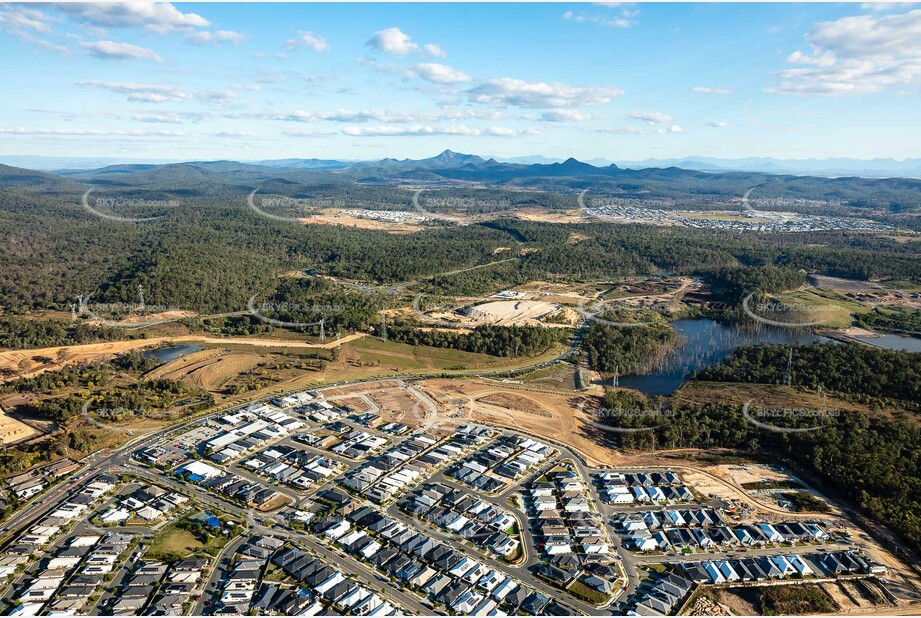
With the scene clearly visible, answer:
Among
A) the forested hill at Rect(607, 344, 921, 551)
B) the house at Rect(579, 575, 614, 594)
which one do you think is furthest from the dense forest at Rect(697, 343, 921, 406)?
the house at Rect(579, 575, 614, 594)

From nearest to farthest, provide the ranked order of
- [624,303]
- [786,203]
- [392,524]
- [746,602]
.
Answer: [746,602]
[392,524]
[624,303]
[786,203]

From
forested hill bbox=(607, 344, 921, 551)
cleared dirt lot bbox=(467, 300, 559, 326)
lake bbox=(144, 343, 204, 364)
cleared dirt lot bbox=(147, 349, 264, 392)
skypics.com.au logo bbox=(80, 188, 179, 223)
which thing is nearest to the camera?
forested hill bbox=(607, 344, 921, 551)

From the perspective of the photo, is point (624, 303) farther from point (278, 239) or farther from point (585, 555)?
point (278, 239)

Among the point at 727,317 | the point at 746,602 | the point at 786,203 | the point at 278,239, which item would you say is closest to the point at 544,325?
the point at 727,317

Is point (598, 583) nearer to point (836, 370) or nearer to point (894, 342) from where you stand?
point (836, 370)

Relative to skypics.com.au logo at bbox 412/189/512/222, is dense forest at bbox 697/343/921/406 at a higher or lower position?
lower

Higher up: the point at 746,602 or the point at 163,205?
the point at 163,205

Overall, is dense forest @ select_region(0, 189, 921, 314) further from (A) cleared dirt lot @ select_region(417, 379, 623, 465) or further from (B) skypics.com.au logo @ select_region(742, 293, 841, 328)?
(A) cleared dirt lot @ select_region(417, 379, 623, 465)

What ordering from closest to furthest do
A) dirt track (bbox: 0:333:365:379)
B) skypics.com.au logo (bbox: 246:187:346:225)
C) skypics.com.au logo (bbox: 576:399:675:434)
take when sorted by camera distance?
skypics.com.au logo (bbox: 576:399:675:434) < dirt track (bbox: 0:333:365:379) < skypics.com.au logo (bbox: 246:187:346:225)
